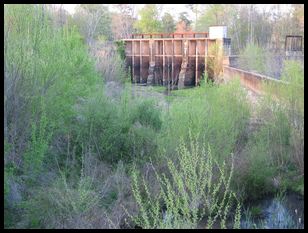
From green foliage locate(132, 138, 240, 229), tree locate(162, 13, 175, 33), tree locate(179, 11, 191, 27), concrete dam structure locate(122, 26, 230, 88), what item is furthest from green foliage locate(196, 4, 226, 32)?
green foliage locate(132, 138, 240, 229)

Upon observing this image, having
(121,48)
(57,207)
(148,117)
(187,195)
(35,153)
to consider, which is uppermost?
(121,48)

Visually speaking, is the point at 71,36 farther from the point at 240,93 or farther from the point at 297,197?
the point at 297,197

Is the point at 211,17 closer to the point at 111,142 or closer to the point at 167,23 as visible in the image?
the point at 167,23

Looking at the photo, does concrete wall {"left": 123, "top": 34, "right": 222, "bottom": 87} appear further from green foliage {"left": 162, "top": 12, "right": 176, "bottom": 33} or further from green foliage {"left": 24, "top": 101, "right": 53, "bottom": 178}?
green foliage {"left": 24, "top": 101, "right": 53, "bottom": 178}

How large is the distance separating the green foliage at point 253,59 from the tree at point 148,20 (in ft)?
51.7

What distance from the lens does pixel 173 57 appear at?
27.6m

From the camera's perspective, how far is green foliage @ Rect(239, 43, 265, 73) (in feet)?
59.6

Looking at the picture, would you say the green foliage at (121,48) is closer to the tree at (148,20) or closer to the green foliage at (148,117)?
the tree at (148,20)

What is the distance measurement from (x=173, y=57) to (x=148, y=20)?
8605 millimetres

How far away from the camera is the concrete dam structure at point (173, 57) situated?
24.6m

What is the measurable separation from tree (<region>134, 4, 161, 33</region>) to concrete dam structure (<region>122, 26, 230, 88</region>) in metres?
4.11

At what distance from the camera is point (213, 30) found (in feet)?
79.5

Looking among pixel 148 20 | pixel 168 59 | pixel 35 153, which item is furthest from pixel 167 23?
pixel 35 153

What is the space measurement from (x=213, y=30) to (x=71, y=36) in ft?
50.0
